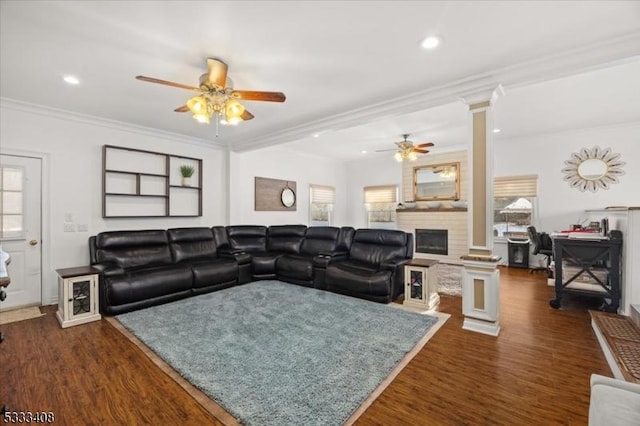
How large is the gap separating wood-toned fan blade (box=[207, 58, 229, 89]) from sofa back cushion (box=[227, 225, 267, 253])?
333 cm

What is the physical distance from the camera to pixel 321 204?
313 inches

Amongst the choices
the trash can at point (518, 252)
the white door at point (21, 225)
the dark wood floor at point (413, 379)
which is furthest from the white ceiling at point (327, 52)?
the trash can at point (518, 252)

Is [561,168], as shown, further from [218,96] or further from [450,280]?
[218,96]

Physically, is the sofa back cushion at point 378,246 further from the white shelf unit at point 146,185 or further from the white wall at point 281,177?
the white shelf unit at point 146,185

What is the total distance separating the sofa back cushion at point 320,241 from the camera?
514cm

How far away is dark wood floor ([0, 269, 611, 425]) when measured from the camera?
1768 millimetres

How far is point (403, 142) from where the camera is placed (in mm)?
5609

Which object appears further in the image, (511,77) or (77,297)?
(77,297)

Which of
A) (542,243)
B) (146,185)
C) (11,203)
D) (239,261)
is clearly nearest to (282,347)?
(239,261)

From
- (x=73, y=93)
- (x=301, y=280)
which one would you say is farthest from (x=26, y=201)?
(x=301, y=280)

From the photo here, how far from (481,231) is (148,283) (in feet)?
13.2

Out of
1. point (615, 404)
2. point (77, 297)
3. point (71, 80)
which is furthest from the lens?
point (77, 297)

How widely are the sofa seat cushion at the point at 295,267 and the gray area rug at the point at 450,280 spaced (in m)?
2.09

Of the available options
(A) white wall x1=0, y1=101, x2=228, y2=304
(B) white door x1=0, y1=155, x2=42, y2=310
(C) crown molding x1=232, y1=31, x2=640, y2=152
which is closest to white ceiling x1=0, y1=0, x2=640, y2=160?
(C) crown molding x1=232, y1=31, x2=640, y2=152
